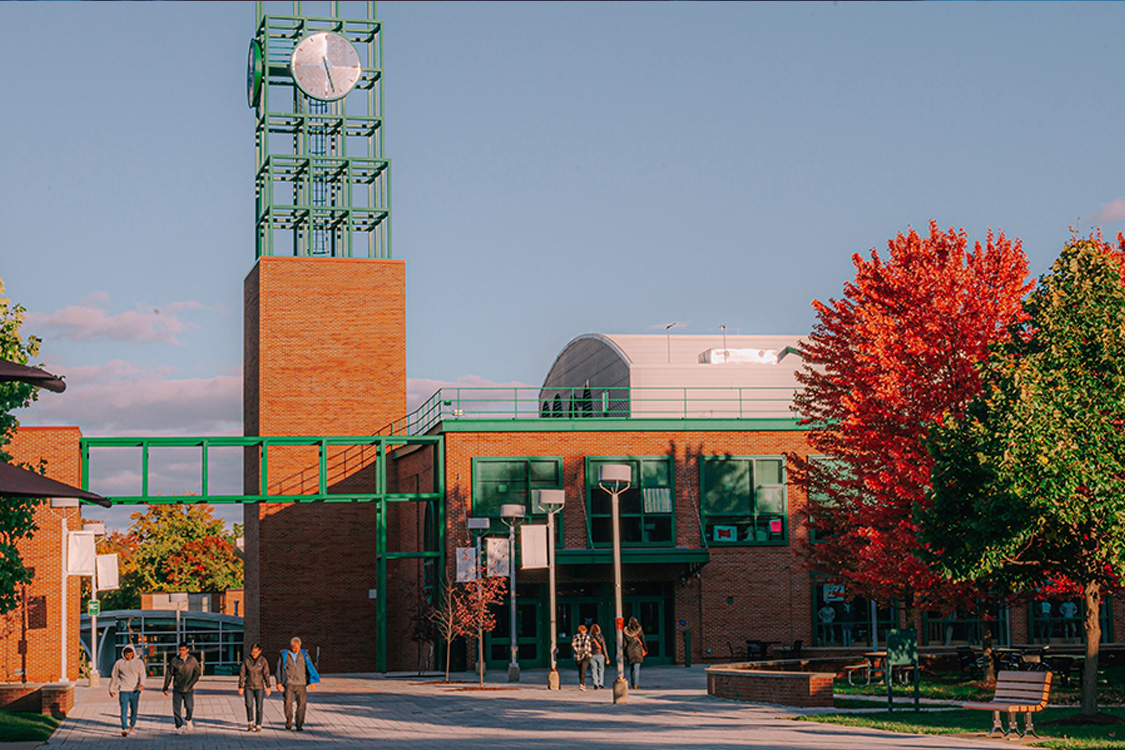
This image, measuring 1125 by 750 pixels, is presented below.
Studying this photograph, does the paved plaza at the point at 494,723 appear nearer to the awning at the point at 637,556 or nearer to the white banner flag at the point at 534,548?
the white banner flag at the point at 534,548

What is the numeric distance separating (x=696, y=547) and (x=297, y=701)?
Result: 19.9 m

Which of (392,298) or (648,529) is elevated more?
(392,298)

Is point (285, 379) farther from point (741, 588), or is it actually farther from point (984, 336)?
point (984, 336)

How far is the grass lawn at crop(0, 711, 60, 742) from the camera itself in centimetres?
2233

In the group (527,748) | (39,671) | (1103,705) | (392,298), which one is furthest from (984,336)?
(39,671)

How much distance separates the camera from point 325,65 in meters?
51.8

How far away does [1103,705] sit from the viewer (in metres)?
24.8

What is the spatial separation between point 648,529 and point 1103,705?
18.4 meters

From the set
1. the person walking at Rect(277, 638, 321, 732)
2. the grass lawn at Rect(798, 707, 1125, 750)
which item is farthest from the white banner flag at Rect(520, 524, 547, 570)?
the grass lawn at Rect(798, 707, 1125, 750)

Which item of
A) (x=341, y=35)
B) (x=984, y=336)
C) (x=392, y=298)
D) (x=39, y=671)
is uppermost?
(x=341, y=35)

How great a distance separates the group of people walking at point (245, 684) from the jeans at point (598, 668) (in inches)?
327

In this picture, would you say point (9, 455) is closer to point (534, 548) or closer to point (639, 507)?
point (534, 548)

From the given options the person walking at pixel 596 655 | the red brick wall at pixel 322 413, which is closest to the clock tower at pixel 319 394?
the red brick wall at pixel 322 413

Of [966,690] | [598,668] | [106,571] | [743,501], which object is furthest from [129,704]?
[743,501]
